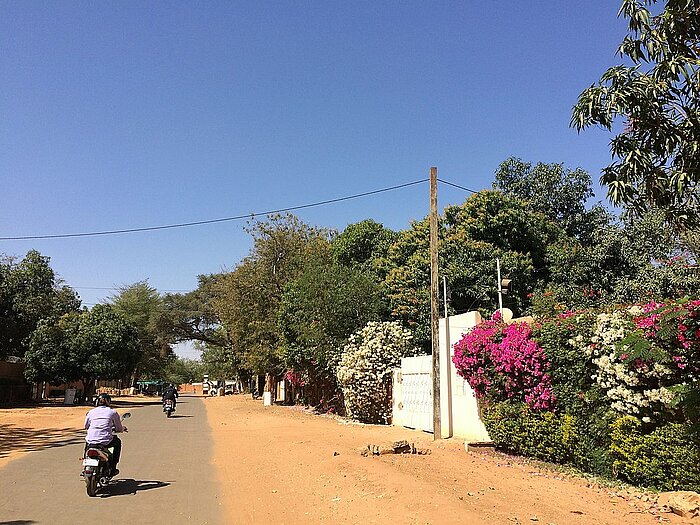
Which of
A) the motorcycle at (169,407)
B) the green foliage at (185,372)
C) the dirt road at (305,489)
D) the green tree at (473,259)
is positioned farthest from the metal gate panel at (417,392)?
the green foliage at (185,372)

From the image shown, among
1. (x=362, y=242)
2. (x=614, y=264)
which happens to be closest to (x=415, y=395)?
(x=614, y=264)

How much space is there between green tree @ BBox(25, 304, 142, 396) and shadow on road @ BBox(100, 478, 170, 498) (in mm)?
31031

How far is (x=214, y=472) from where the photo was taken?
11.9 meters

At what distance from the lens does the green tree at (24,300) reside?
136 ft

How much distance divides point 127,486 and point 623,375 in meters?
8.27

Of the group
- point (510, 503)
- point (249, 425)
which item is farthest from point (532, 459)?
point (249, 425)

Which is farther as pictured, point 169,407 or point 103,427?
point 169,407

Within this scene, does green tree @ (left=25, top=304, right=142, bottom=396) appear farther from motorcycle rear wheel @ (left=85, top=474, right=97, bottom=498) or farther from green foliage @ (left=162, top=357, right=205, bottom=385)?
green foliage @ (left=162, top=357, right=205, bottom=385)

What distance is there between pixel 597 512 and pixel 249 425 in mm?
18949

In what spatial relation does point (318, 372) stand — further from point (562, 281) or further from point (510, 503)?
point (510, 503)

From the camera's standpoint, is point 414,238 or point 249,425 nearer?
point 249,425

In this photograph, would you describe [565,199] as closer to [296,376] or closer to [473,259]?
[473,259]

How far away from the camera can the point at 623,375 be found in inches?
360

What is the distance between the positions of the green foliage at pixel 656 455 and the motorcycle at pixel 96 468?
8.09 metres
